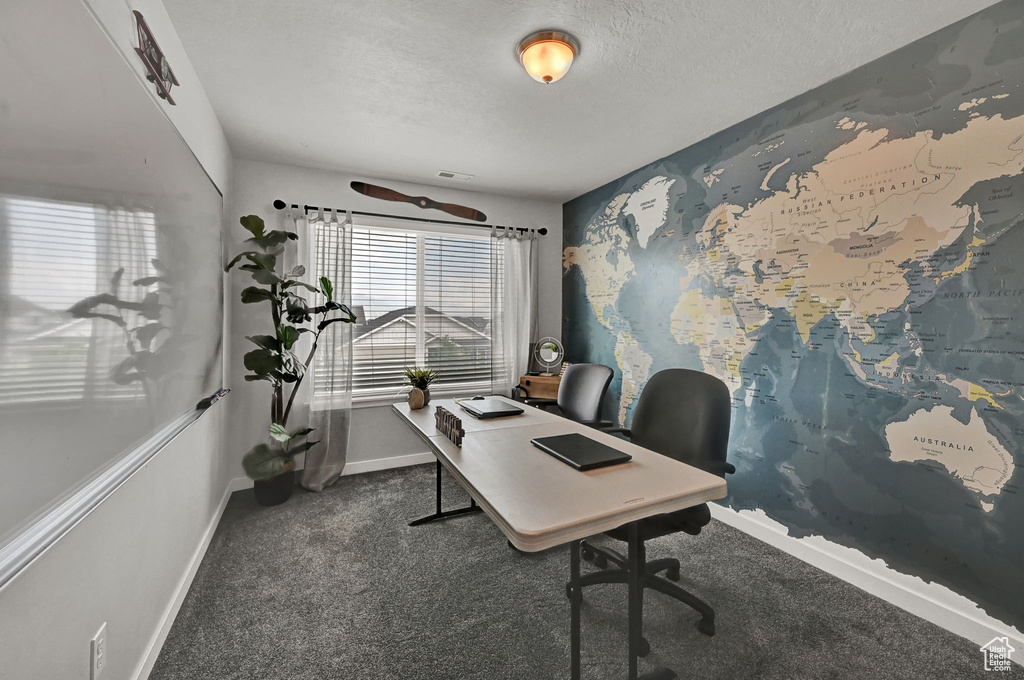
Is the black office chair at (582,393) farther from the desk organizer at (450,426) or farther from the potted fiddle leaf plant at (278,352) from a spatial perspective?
the potted fiddle leaf plant at (278,352)

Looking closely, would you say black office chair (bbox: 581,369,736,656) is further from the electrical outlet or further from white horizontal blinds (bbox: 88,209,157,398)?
white horizontal blinds (bbox: 88,209,157,398)

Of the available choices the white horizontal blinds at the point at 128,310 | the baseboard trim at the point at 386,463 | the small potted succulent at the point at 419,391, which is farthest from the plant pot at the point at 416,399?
the baseboard trim at the point at 386,463

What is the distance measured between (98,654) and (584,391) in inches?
95.4

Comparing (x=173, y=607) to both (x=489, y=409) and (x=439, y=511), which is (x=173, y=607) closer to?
(x=439, y=511)

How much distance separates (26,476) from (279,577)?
1.65 metres

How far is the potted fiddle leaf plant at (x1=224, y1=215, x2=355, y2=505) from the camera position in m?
2.79

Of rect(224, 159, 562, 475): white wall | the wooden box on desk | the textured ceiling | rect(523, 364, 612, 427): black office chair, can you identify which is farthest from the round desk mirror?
the textured ceiling

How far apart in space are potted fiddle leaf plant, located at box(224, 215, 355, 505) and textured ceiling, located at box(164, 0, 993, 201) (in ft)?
2.77

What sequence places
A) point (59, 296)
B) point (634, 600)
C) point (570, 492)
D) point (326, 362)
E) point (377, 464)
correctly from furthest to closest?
point (377, 464) < point (326, 362) < point (634, 600) < point (570, 492) < point (59, 296)

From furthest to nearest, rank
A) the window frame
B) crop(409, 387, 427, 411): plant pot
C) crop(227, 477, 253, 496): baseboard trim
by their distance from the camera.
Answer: the window frame, crop(227, 477, 253, 496): baseboard trim, crop(409, 387, 427, 411): plant pot

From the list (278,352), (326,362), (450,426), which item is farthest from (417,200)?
(450,426)

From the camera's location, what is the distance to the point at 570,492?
1.31 metres

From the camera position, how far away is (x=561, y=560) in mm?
2279

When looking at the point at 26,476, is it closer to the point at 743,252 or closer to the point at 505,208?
the point at 743,252
